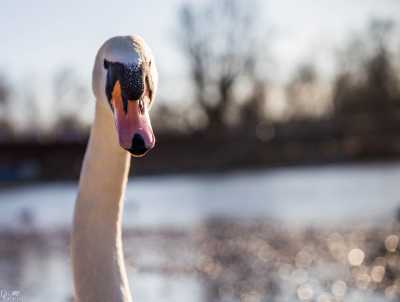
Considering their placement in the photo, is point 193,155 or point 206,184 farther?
point 193,155

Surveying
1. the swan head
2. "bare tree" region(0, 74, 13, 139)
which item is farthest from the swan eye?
"bare tree" region(0, 74, 13, 139)

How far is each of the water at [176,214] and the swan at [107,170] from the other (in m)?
4.67

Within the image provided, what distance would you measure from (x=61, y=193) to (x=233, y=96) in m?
15.7

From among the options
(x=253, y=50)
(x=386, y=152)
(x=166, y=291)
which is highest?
(x=166, y=291)

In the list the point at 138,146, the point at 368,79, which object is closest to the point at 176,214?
the point at 138,146

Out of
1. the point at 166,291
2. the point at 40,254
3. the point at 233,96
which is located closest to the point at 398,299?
the point at 166,291

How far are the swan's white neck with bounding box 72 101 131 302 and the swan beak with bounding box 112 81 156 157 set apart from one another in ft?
1.07

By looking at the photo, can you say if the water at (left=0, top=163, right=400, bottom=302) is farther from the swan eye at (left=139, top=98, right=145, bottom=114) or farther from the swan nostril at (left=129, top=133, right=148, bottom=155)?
the swan nostril at (left=129, top=133, right=148, bottom=155)

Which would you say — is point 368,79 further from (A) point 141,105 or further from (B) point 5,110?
(A) point 141,105

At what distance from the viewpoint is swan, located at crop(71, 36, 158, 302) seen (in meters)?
1.89

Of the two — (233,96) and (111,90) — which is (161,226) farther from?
(233,96)

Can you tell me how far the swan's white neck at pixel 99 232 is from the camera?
2.22m

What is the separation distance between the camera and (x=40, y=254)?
11.6m

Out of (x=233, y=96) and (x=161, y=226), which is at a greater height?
(x=161, y=226)
